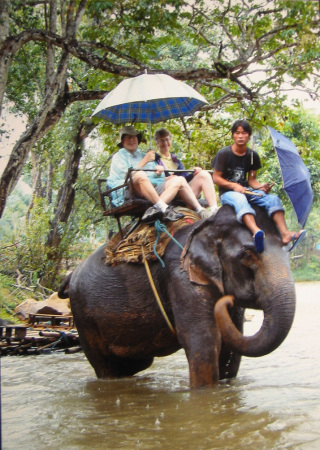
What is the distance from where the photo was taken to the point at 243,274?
189 inches

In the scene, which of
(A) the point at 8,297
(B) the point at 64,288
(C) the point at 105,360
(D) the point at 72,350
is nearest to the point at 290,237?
(C) the point at 105,360

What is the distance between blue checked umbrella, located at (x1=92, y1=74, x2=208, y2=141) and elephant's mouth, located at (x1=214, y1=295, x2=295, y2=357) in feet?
9.20

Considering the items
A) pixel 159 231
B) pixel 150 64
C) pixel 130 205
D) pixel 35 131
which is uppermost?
pixel 150 64

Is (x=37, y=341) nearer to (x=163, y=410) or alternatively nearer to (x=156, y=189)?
(x=156, y=189)

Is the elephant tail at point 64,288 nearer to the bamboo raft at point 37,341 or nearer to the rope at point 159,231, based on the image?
the bamboo raft at point 37,341

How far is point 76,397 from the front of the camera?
567 centimetres

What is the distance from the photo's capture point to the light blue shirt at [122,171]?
6.16 m

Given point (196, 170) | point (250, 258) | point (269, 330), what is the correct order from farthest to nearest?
point (196, 170), point (250, 258), point (269, 330)

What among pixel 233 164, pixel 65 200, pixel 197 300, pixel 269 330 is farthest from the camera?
pixel 65 200

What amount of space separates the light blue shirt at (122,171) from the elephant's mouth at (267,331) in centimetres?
201

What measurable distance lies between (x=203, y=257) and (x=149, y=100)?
262cm

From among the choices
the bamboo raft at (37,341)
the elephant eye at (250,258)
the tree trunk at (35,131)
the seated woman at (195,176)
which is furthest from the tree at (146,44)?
the elephant eye at (250,258)

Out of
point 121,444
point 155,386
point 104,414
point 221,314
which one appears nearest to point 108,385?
point 155,386

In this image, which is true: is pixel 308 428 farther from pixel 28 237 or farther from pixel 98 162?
pixel 98 162
